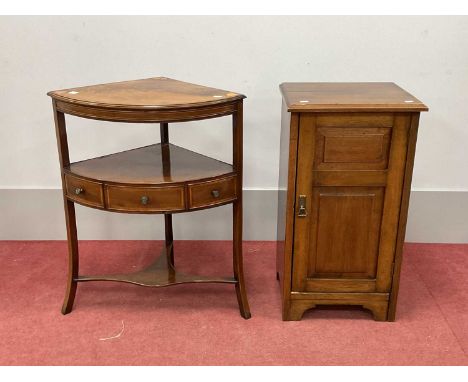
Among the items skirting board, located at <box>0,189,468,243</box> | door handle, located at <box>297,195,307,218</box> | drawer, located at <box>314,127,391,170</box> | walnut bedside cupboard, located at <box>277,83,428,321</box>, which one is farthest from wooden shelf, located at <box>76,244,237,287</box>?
drawer, located at <box>314,127,391,170</box>

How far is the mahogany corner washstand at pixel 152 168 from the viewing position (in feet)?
6.76

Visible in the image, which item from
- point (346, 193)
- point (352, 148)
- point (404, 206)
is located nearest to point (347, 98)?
point (352, 148)

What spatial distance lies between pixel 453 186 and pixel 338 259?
1155mm

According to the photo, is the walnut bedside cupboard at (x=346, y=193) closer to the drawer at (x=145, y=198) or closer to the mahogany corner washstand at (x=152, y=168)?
the mahogany corner washstand at (x=152, y=168)

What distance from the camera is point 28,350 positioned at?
2.24m

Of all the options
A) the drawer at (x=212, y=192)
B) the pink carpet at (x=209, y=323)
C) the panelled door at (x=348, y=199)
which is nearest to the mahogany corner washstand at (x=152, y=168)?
the drawer at (x=212, y=192)

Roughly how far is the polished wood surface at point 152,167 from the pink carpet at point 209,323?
69 cm

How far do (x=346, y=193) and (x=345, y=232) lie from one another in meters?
0.18

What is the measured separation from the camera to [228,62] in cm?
284

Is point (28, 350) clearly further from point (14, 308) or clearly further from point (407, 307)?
point (407, 307)

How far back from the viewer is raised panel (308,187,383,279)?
223 centimetres

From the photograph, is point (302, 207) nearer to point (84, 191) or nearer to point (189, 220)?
point (84, 191)

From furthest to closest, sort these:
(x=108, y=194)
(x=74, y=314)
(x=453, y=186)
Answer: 1. (x=453, y=186)
2. (x=74, y=314)
3. (x=108, y=194)

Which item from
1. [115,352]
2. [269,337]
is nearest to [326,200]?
[269,337]
